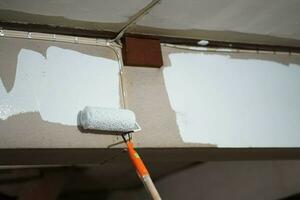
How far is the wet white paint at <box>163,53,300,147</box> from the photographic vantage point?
46.9 inches

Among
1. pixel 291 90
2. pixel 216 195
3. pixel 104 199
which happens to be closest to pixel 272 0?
pixel 291 90

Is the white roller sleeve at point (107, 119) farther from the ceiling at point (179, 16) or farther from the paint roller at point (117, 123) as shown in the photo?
the ceiling at point (179, 16)

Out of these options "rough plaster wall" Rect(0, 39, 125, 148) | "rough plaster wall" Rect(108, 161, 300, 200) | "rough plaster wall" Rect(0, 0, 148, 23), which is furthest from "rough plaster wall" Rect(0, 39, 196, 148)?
"rough plaster wall" Rect(108, 161, 300, 200)

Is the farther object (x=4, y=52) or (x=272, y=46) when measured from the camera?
(x=272, y=46)

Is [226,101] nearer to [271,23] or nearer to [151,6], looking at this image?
[271,23]

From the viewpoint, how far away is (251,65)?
1336mm

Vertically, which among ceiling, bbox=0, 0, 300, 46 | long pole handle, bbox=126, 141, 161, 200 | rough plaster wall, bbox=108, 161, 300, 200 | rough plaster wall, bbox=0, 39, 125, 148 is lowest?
rough plaster wall, bbox=108, 161, 300, 200

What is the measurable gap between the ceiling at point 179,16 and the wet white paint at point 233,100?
0.11 metres

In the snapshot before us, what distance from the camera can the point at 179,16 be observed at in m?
1.08

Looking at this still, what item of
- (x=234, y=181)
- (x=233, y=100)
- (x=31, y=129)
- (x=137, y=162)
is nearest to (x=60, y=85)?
(x=31, y=129)

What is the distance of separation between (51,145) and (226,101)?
628 mm

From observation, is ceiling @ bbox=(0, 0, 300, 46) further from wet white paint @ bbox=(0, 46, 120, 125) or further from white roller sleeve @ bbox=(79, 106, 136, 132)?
white roller sleeve @ bbox=(79, 106, 136, 132)

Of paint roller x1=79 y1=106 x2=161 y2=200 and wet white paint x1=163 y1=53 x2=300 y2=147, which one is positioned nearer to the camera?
paint roller x1=79 y1=106 x2=161 y2=200

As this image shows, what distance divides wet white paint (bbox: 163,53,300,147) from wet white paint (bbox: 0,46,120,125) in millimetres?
225
